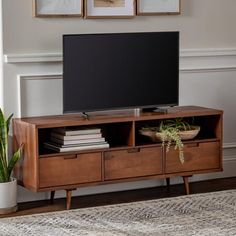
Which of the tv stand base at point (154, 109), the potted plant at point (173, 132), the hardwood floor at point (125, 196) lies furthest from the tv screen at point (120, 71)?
the hardwood floor at point (125, 196)

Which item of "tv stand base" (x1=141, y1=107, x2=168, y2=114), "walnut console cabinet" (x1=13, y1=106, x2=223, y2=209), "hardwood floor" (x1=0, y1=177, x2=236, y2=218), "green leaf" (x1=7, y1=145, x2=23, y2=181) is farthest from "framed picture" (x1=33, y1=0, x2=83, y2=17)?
"hardwood floor" (x1=0, y1=177, x2=236, y2=218)

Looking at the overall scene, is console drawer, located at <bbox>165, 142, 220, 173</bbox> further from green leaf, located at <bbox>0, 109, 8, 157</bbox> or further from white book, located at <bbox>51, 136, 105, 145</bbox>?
green leaf, located at <bbox>0, 109, 8, 157</bbox>

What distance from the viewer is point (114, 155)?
4.91 meters

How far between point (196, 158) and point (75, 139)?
0.90 m

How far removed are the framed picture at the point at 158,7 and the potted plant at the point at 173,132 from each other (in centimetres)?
77

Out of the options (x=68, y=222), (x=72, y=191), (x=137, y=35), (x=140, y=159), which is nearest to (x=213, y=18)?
(x=137, y=35)

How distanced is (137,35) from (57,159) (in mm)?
977

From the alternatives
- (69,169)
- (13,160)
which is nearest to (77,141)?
(69,169)

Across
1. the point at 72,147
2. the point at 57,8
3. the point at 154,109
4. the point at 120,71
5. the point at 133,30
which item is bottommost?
the point at 72,147

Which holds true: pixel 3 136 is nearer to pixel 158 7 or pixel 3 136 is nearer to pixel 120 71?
pixel 120 71

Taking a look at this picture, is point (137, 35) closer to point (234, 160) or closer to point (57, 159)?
point (57, 159)

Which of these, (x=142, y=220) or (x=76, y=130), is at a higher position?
(x=76, y=130)

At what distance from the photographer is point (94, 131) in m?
4.88

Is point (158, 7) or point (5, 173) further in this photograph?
point (158, 7)
